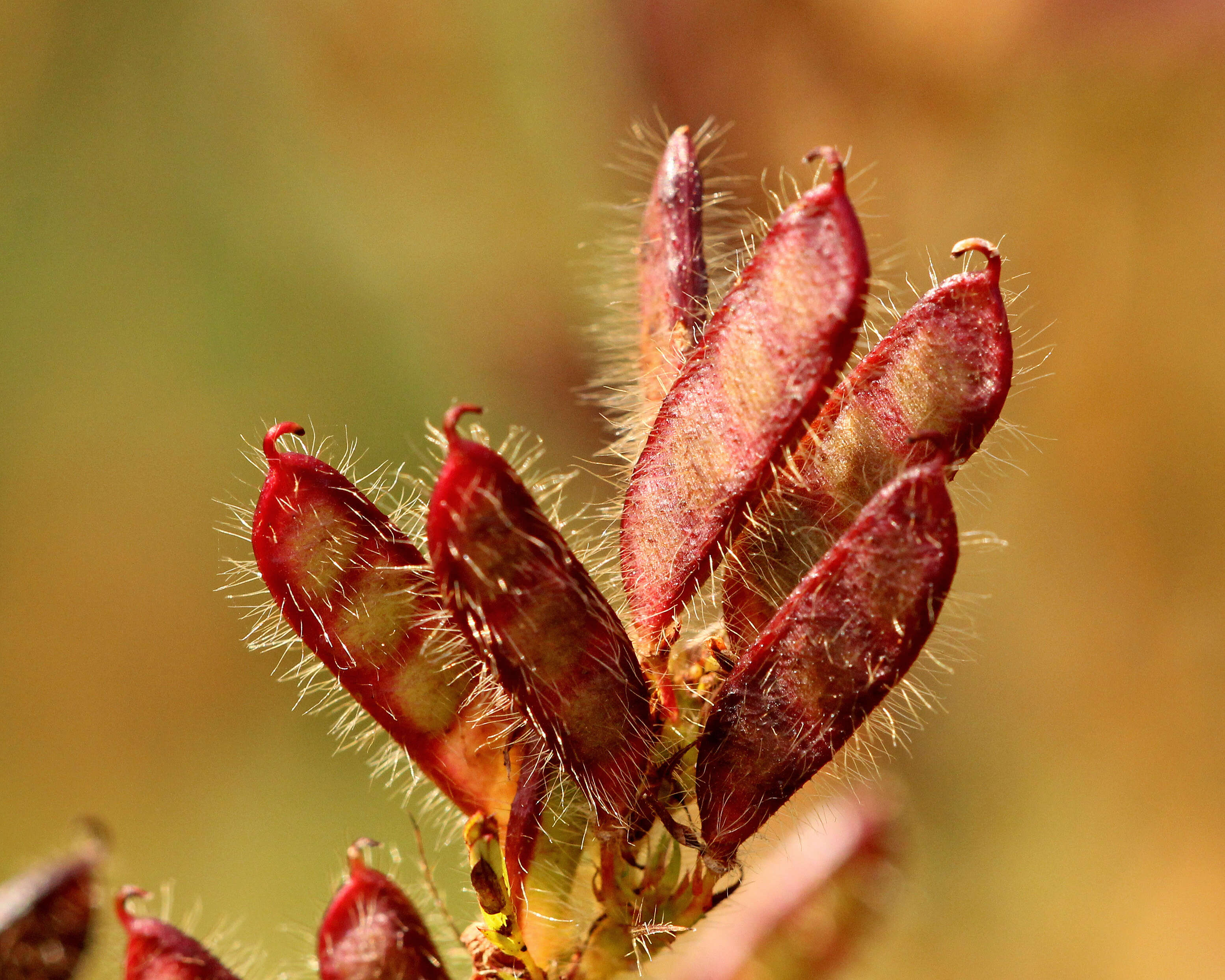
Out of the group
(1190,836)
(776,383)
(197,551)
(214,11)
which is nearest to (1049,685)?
(1190,836)

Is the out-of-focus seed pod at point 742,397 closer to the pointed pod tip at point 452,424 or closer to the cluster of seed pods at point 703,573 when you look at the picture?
the cluster of seed pods at point 703,573

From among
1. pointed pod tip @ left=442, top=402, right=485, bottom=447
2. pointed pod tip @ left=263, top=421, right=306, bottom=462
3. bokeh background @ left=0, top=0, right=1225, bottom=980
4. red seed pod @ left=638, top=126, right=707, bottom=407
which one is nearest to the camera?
pointed pod tip @ left=442, top=402, right=485, bottom=447

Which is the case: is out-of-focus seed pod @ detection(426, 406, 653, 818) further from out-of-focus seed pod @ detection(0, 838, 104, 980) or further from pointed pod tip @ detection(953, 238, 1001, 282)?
out-of-focus seed pod @ detection(0, 838, 104, 980)

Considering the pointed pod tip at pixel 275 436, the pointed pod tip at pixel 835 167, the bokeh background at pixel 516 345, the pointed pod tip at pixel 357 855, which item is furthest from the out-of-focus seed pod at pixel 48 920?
the bokeh background at pixel 516 345

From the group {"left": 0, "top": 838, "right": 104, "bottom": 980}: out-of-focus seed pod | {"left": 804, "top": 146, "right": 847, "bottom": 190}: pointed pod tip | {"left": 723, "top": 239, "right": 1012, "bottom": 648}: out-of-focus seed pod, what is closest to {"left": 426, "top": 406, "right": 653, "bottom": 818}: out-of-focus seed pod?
{"left": 723, "top": 239, "right": 1012, "bottom": 648}: out-of-focus seed pod

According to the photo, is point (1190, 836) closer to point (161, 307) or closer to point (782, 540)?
point (782, 540)

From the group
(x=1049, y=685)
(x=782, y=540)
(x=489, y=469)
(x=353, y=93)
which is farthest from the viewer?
(x=353, y=93)
